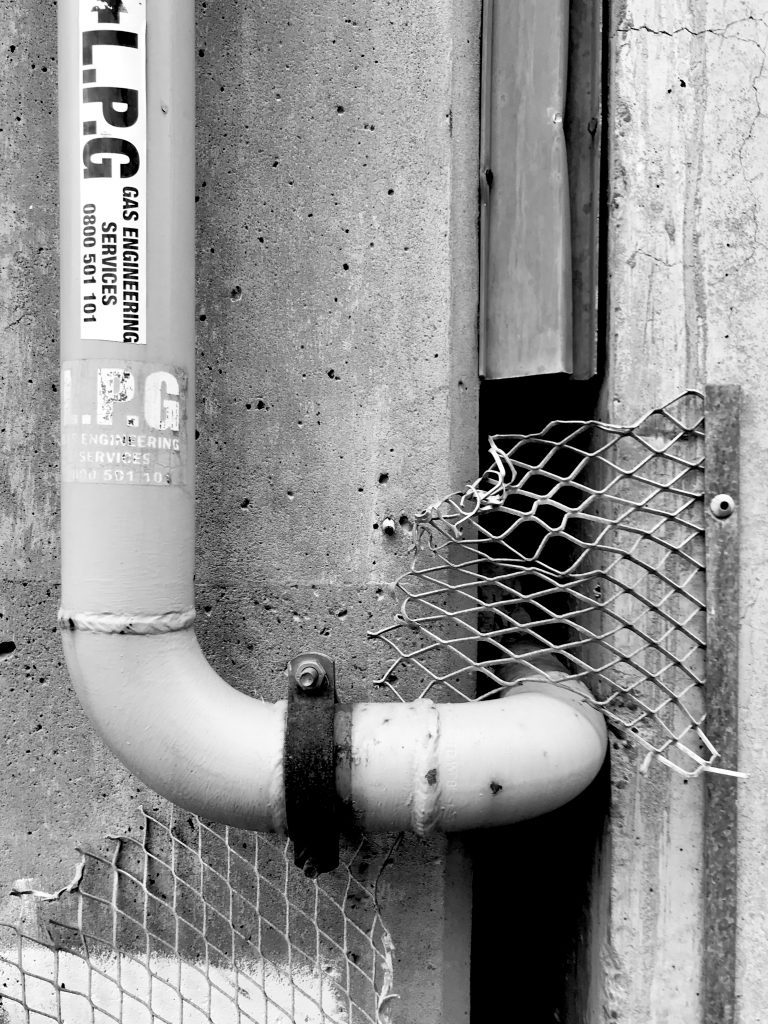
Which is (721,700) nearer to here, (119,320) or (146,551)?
(146,551)

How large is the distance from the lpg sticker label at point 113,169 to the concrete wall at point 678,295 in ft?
2.74

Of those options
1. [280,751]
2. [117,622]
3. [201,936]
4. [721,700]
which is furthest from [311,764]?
[721,700]

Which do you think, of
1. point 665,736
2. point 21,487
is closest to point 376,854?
point 665,736

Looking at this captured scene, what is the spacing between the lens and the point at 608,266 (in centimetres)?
139

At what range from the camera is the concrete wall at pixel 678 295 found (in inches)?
51.6

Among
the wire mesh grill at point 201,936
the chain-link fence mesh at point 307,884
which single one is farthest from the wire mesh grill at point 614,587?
the wire mesh grill at point 201,936

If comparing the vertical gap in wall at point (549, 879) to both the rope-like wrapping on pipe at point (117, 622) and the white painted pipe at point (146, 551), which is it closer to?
the white painted pipe at point (146, 551)

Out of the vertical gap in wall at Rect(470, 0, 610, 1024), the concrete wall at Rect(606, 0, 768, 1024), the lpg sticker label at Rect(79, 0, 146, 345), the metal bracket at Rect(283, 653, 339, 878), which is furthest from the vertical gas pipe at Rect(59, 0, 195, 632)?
the concrete wall at Rect(606, 0, 768, 1024)

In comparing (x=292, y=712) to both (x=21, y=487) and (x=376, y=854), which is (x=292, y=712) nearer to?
(x=376, y=854)

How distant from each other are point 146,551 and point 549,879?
1120 mm

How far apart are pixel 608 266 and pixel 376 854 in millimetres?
1175

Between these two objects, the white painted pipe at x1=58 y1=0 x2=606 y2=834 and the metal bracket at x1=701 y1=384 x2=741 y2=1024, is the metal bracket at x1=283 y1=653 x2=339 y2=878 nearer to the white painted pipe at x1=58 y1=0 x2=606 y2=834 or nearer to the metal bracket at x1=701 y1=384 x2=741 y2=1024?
the white painted pipe at x1=58 y1=0 x2=606 y2=834

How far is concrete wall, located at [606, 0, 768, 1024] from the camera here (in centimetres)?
131

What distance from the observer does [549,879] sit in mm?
1603
